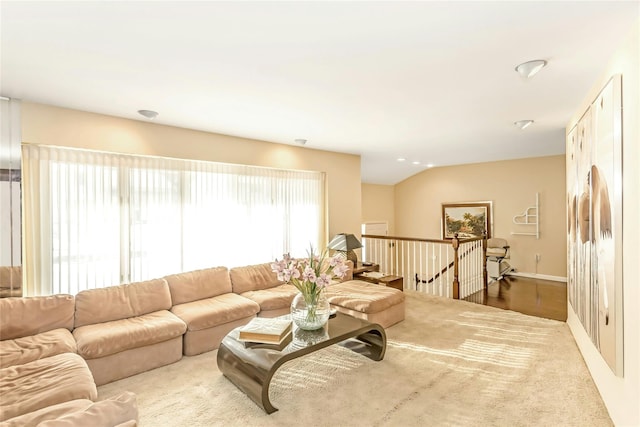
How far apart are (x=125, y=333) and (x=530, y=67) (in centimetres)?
392

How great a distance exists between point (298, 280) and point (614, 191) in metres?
2.39

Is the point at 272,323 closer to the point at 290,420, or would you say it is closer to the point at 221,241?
the point at 290,420

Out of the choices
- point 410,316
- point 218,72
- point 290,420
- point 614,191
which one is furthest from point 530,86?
point 290,420

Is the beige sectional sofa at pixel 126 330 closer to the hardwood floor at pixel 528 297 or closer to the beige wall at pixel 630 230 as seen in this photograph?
the beige wall at pixel 630 230

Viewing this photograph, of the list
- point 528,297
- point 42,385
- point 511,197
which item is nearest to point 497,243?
point 511,197

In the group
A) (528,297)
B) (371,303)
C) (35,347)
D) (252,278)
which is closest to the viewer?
(35,347)

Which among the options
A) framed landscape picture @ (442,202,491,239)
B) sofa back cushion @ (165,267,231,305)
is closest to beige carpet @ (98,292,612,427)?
sofa back cushion @ (165,267,231,305)

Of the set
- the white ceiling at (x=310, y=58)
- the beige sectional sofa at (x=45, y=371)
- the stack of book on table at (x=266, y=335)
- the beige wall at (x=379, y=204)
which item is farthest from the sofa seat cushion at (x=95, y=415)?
the beige wall at (x=379, y=204)

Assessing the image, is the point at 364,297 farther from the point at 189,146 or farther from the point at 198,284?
the point at 189,146

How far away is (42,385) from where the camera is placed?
2.03 m

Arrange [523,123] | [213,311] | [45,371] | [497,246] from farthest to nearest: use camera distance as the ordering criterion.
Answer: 1. [497,246]
2. [523,123]
3. [213,311]
4. [45,371]

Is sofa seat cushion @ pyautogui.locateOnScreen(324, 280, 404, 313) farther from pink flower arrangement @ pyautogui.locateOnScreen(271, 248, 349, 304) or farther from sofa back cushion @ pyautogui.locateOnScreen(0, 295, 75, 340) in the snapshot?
sofa back cushion @ pyautogui.locateOnScreen(0, 295, 75, 340)

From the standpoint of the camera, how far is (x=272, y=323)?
111 inches

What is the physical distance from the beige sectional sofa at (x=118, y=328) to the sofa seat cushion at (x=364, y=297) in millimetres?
12
